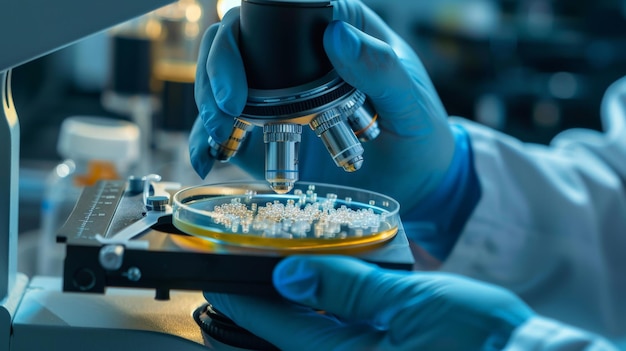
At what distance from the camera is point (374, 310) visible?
30.4 inches

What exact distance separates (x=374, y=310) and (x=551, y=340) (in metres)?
0.18

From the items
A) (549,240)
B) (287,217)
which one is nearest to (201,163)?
→ (287,217)

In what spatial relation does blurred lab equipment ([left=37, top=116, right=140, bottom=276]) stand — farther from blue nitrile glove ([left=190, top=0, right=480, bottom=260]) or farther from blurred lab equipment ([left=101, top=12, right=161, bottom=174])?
blue nitrile glove ([left=190, top=0, right=480, bottom=260])

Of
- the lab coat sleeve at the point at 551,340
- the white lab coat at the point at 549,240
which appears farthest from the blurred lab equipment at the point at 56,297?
the white lab coat at the point at 549,240

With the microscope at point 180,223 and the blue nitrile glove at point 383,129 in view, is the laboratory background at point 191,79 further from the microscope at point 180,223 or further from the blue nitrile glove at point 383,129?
the microscope at point 180,223

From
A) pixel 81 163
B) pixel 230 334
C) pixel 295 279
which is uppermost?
pixel 295 279

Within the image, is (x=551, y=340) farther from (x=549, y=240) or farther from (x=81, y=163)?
(x=81, y=163)

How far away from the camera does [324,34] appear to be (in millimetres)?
800

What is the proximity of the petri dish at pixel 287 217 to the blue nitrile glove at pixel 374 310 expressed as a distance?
39 millimetres

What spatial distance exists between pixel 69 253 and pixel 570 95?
3304 millimetres

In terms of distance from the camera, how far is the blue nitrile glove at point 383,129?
2.74 ft

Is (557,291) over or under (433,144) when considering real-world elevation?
under

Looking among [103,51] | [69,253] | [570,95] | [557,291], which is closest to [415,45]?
[570,95]

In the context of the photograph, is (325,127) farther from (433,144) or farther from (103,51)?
(103,51)
